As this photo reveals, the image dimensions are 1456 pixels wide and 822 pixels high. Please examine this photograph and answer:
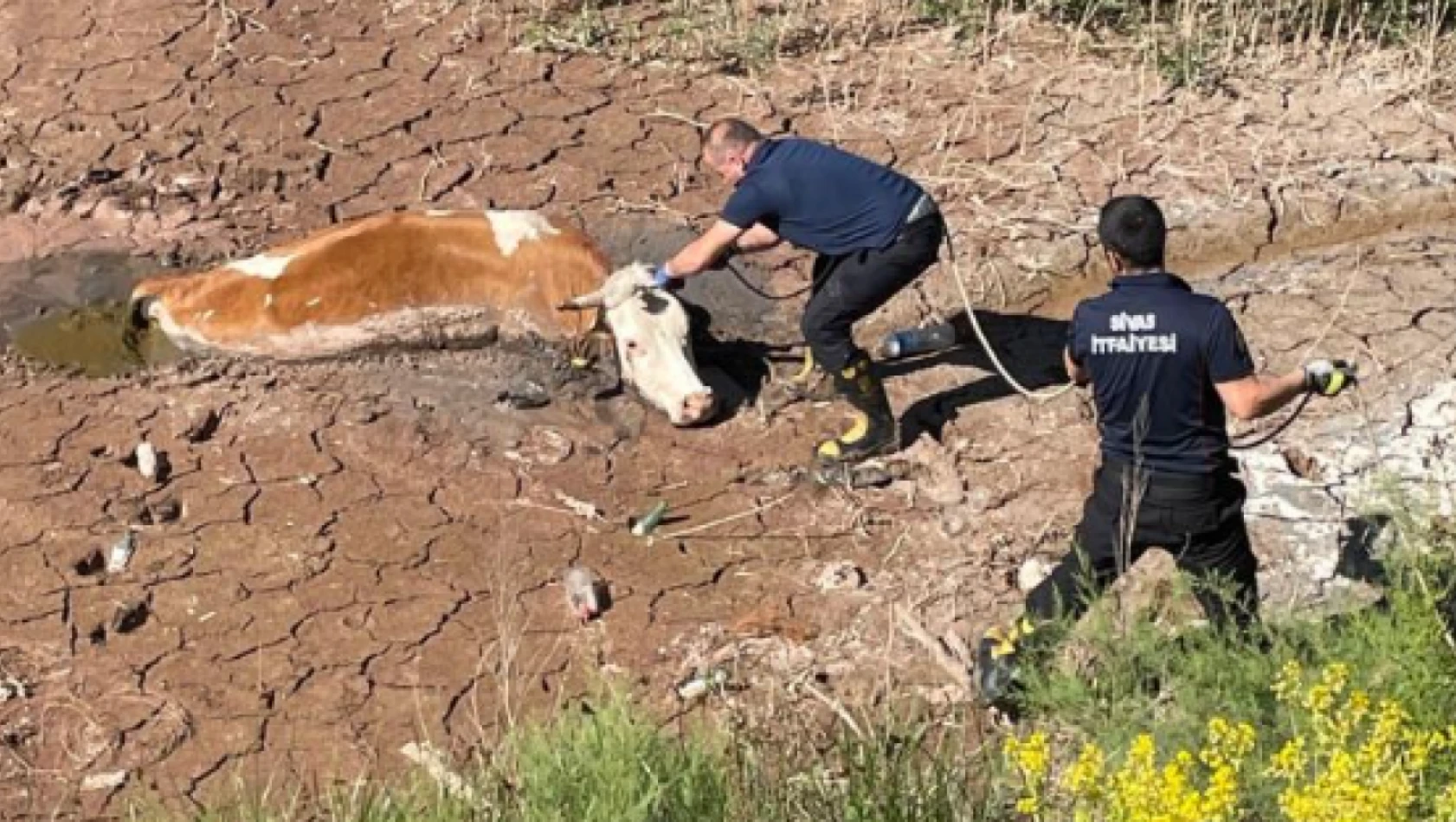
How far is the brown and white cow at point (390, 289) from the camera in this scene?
837 centimetres

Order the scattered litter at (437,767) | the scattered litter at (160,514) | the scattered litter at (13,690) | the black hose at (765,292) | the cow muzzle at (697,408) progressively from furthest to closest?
Result: the black hose at (765,292) → the cow muzzle at (697,408) → the scattered litter at (160,514) → the scattered litter at (13,690) → the scattered litter at (437,767)

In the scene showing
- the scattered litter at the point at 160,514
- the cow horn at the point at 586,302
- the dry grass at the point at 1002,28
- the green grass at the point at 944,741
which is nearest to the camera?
the green grass at the point at 944,741

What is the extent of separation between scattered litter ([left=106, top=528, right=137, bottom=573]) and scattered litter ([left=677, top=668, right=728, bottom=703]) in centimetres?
194

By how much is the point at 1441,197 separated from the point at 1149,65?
1581mm

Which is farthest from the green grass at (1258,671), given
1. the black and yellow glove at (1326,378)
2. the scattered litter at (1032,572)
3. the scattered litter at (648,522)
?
the scattered litter at (648,522)

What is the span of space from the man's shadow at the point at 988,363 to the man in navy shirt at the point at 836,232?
0.99ft

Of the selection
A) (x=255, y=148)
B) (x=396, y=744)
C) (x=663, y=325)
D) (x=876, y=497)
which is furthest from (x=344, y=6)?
(x=396, y=744)

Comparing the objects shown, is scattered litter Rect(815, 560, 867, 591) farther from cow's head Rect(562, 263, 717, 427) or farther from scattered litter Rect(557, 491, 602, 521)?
cow's head Rect(562, 263, 717, 427)

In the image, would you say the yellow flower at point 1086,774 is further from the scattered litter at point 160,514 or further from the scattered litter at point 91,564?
the scattered litter at point 160,514

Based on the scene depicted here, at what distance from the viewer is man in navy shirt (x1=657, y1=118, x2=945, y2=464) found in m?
7.25

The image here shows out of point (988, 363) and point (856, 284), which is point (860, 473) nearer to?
point (856, 284)

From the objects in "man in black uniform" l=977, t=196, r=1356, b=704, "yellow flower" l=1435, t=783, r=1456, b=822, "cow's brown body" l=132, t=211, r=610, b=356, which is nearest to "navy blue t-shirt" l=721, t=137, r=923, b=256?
"cow's brown body" l=132, t=211, r=610, b=356

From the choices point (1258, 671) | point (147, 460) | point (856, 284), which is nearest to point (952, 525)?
point (856, 284)

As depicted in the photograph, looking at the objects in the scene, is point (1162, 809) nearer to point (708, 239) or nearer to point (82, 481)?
point (708, 239)
